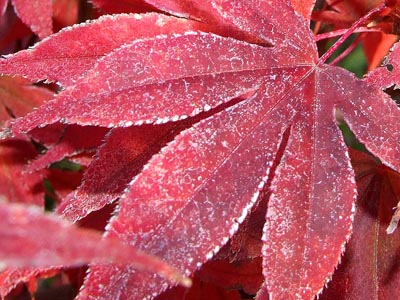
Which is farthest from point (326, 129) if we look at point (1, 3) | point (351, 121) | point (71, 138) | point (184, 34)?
point (1, 3)

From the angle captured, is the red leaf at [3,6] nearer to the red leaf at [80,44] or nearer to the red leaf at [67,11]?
the red leaf at [67,11]

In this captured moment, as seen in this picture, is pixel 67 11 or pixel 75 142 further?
pixel 67 11

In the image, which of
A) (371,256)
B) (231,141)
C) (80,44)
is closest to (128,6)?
(80,44)

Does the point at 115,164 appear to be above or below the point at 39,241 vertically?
below

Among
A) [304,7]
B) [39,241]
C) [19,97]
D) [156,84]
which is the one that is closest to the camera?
[39,241]

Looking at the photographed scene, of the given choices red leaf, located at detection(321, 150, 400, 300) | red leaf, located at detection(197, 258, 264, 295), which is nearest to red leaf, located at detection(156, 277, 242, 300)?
red leaf, located at detection(197, 258, 264, 295)

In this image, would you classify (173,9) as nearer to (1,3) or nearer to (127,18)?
(127,18)

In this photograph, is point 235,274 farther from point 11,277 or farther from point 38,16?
point 38,16

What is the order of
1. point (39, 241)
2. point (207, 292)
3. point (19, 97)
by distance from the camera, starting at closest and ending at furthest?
point (39, 241), point (207, 292), point (19, 97)
